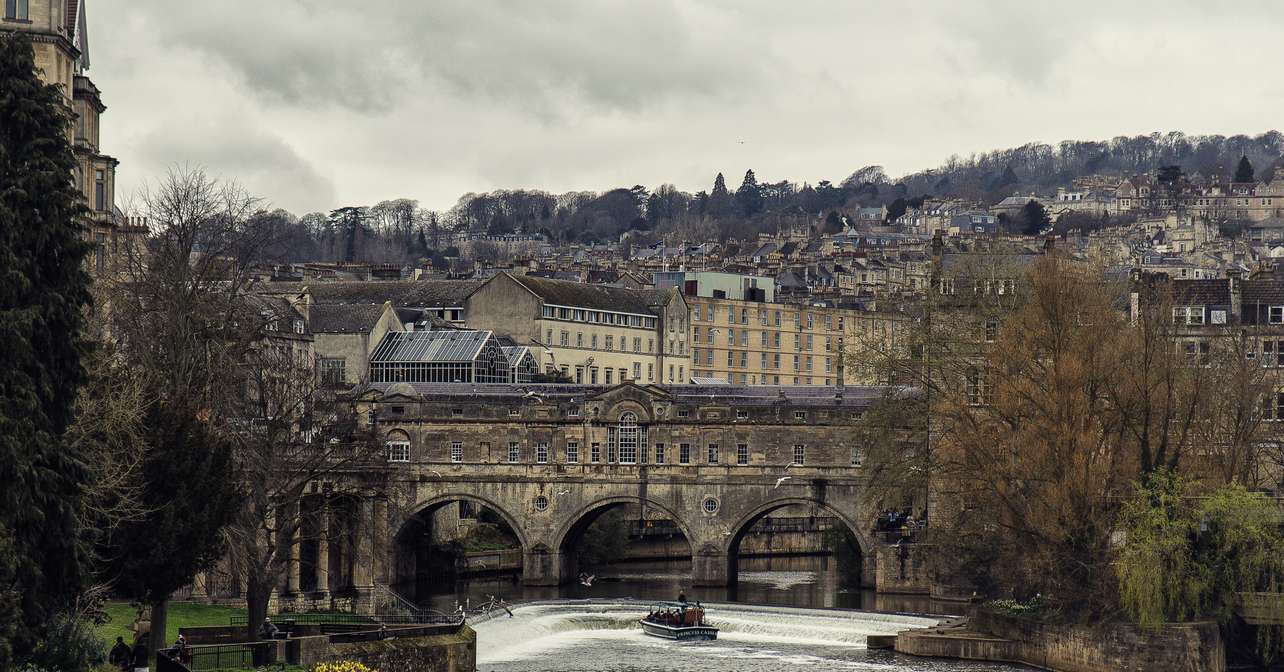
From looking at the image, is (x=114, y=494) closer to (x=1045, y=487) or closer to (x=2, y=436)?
(x=2, y=436)

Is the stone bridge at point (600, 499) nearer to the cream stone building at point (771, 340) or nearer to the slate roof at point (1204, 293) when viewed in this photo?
the slate roof at point (1204, 293)

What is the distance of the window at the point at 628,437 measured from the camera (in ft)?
311

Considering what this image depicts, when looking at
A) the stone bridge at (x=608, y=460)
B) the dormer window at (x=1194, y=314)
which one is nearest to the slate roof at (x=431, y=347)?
the stone bridge at (x=608, y=460)

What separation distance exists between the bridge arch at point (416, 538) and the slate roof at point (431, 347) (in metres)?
21.2

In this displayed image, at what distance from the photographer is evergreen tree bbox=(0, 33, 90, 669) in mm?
36781

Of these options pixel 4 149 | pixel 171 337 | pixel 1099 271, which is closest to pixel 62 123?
pixel 4 149

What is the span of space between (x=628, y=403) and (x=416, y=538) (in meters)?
11.9

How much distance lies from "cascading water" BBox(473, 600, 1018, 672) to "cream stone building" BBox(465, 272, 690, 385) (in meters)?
45.0

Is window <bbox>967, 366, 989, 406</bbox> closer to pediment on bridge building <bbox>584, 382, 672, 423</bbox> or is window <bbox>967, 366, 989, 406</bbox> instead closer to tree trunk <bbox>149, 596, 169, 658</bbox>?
pediment on bridge building <bbox>584, 382, 672, 423</bbox>

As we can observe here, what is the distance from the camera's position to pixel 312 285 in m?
139

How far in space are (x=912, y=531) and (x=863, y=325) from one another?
243 feet

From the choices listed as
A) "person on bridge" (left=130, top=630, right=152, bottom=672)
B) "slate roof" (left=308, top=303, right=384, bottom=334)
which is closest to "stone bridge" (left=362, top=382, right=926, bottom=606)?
"slate roof" (left=308, top=303, right=384, bottom=334)

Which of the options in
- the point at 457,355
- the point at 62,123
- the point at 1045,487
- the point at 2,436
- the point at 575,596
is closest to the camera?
the point at 2,436

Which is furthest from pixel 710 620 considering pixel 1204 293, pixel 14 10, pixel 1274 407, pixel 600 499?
pixel 1204 293
